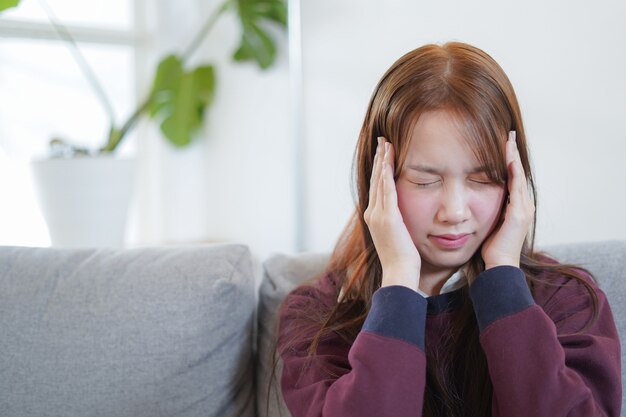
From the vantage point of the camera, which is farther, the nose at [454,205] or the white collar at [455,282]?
the white collar at [455,282]

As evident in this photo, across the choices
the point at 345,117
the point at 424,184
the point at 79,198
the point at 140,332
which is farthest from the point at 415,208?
the point at 79,198

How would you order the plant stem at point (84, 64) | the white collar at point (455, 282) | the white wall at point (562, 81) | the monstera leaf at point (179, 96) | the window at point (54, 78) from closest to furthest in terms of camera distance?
the white collar at point (455, 282)
the white wall at point (562, 81)
the plant stem at point (84, 64)
the monstera leaf at point (179, 96)
the window at point (54, 78)

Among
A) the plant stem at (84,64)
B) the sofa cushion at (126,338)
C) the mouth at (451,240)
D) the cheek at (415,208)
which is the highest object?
the plant stem at (84,64)

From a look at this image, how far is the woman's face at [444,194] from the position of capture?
0.98 metres

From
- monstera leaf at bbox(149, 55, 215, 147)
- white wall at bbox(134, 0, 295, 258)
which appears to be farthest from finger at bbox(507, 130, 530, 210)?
monstera leaf at bbox(149, 55, 215, 147)

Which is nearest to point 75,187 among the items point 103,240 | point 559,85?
point 103,240

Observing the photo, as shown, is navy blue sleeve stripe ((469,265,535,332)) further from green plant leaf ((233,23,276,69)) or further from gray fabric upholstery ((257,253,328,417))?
green plant leaf ((233,23,276,69))

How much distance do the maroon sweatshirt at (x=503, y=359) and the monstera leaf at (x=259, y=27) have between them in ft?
6.87

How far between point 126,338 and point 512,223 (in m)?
0.67

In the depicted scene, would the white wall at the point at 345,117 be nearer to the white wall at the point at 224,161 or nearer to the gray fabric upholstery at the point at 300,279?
the white wall at the point at 224,161

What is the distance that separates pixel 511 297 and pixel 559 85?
2.38ft

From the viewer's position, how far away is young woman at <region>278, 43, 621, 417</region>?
909 millimetres

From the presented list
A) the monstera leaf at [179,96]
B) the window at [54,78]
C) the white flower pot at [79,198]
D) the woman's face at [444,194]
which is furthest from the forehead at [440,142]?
the window at [54,78]

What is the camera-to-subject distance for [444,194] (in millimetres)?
986
